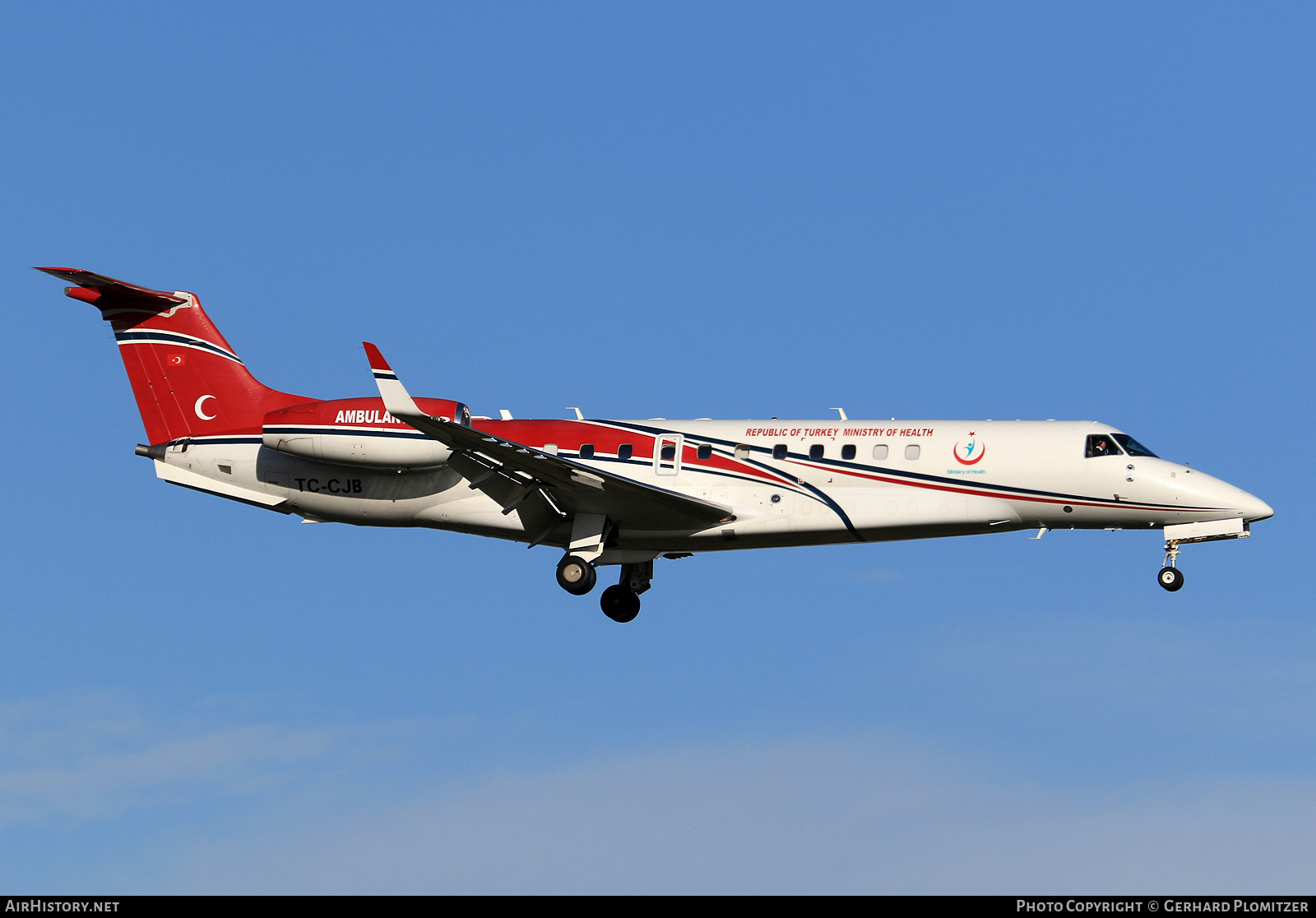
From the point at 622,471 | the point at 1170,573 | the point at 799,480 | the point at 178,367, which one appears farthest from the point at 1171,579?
the point at 178,367

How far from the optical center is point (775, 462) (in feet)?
93.9

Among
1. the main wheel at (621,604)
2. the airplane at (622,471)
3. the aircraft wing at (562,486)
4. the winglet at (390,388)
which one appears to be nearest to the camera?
the winglet at (390,388)

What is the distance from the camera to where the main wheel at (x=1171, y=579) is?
27219mm

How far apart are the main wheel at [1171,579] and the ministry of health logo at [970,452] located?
3735 millimetres

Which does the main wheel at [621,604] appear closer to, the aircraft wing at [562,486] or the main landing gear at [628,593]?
the main landing gear at [628,593]

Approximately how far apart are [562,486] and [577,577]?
177 cm

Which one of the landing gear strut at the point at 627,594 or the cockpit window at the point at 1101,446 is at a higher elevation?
the cockpit window at the point at 1101,446

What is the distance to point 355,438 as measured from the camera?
1133 inches

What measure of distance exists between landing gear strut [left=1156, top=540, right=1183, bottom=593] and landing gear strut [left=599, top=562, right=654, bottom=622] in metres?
9.90

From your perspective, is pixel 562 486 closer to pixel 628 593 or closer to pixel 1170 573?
pixel 628 593

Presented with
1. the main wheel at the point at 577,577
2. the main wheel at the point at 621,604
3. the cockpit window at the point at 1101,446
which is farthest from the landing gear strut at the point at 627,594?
the cockpit window at the point at 1101,446

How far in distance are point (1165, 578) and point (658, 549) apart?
9234mm
